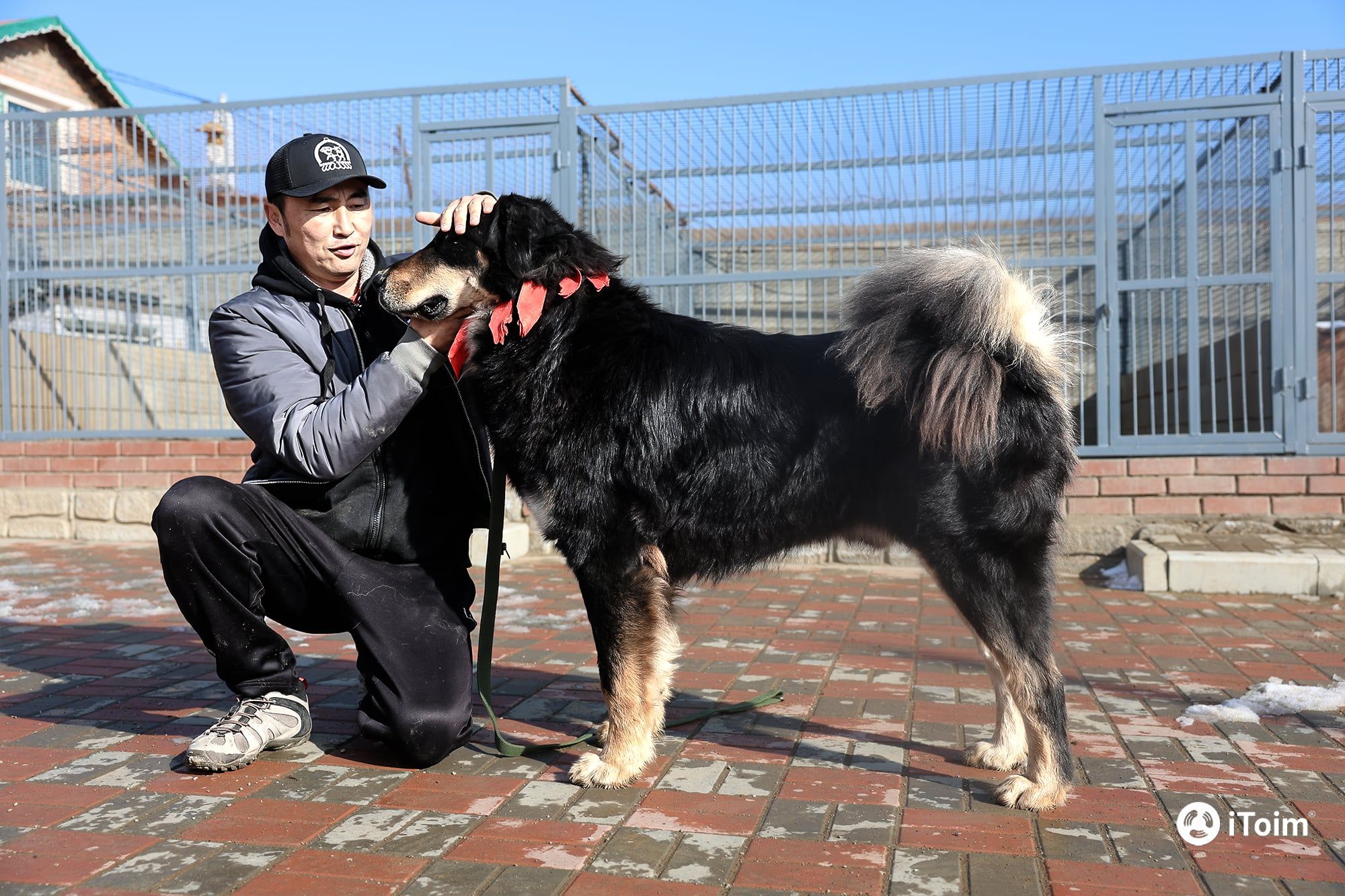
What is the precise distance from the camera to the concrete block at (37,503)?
307 inches

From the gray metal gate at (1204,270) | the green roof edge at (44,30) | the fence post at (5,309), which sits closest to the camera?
the gray metal gate at (1204,270)

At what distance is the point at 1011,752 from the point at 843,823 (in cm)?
70

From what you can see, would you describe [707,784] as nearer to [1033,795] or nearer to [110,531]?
[1033,795]

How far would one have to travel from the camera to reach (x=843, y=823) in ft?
7.77

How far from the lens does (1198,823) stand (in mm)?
2330

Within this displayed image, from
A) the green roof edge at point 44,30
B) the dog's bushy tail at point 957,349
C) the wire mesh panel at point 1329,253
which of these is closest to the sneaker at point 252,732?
the dog's bushy tail at point 957,349

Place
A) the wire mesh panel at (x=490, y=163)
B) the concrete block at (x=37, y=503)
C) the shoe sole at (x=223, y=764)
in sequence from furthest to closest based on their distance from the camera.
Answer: the concrete block at (x=37, y=503) → the wire mesh panel at (x=490, y=163) → the shoe sole at (x=223, y=764)

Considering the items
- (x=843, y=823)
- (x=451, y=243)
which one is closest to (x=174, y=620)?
(x=451, y=243)

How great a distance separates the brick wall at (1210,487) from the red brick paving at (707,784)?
197cm

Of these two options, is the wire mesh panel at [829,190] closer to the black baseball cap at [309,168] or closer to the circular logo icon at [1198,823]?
the black baseball cap at [309,168]

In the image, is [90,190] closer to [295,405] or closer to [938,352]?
[295,405]

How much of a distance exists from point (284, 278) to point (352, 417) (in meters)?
0.71

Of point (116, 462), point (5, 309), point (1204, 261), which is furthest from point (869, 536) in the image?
point (5, 309)

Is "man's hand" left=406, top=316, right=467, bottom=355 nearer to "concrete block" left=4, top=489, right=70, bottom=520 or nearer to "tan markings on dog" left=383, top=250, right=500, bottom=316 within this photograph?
"tan markings on dog" left=383, top=250, right=500, bottom=316
